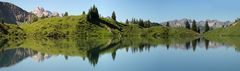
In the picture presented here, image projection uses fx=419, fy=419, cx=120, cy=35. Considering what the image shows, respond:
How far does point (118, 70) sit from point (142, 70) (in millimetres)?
2860

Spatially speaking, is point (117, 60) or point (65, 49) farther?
point (65, 49)

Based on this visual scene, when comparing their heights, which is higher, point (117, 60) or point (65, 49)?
point (65, 49)

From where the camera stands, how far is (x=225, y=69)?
5178 centimetres

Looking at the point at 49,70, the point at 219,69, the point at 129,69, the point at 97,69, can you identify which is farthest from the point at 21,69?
the point at 219,69

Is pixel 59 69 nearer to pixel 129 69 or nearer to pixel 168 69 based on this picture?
pixel 129 69

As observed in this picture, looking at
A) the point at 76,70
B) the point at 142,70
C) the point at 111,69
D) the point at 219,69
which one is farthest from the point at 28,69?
the point at 219,69

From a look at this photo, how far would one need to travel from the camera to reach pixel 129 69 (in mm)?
51250

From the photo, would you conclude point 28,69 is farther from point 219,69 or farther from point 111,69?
point 219,69

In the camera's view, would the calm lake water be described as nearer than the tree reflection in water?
Yes

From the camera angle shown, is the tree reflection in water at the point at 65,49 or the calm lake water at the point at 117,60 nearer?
the calm lake water at the point at 117,60

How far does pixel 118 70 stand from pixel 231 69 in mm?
13982

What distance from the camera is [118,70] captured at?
4994 cm

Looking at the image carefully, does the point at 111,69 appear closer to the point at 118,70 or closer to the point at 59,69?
the point at 118,70

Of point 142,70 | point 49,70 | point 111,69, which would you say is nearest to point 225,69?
point 142,70
